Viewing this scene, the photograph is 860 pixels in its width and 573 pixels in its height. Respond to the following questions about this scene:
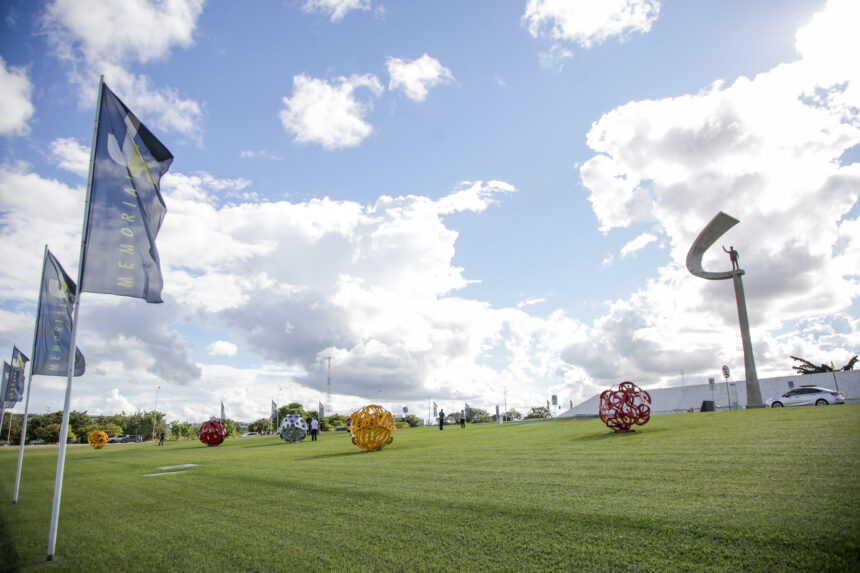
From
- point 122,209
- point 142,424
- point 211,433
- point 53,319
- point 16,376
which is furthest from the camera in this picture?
point 142,424

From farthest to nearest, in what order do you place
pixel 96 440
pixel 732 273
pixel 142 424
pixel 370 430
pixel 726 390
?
pixel 142 424
pixel 726 390
pixel 96 440
pixel 732 273
pixel 370 430

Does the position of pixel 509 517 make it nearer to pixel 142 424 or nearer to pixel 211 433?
pixel 211 433

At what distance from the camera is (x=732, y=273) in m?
37.4

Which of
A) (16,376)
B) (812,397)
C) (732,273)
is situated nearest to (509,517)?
(16,376)

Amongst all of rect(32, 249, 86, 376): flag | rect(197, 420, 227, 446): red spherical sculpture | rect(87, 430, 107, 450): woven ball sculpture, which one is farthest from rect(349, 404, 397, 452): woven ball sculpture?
rect(87, 430, 107, 450): woven ball sculpture

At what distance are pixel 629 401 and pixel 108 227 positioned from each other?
1876 centimetres

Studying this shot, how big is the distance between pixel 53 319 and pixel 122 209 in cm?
578

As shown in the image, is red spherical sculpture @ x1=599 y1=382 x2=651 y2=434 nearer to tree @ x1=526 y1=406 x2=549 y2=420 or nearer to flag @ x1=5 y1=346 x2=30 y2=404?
flag @ x1=5 y1=346 x2=30 y2=404

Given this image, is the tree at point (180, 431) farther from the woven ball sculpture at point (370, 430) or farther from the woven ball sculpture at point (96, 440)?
the woven ball sculpture at point (370, 430)

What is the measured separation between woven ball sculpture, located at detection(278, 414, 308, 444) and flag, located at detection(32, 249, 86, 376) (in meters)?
26.8

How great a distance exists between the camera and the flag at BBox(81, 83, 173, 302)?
8.15 meters

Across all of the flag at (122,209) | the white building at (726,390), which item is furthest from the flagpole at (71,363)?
the white building at (726,390)

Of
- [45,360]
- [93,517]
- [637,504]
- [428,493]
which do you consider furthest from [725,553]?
[45,360]

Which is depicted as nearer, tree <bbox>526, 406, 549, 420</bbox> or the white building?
the white building
